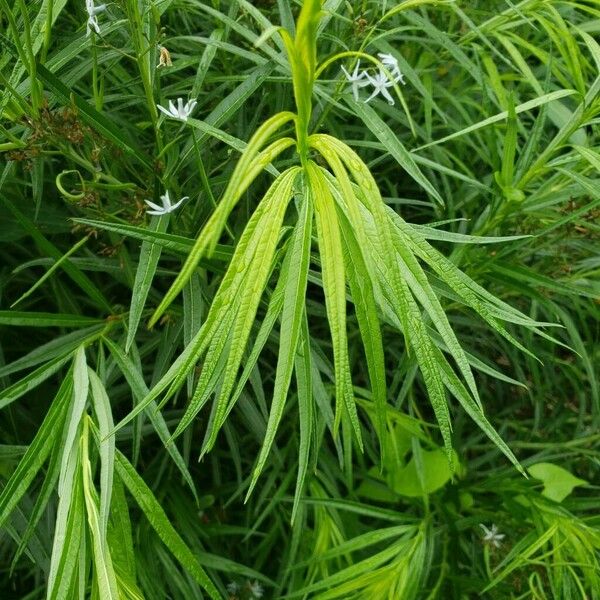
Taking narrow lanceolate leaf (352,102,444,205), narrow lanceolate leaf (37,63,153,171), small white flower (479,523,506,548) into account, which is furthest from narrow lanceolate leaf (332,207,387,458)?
small white flower (479,523,506,548)

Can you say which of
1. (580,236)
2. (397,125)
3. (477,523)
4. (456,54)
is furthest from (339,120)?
(477,523)

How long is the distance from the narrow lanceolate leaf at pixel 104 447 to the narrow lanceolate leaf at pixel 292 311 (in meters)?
0.17

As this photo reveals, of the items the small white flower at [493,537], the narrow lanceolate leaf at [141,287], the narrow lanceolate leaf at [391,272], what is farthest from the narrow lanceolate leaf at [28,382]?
the small white flower at [493,537]

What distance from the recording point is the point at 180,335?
0.89m

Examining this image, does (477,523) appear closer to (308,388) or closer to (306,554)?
(306,554)

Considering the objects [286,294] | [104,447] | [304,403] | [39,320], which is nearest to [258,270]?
[286,294]

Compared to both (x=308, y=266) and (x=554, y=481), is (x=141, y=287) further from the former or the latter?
(x=554, y=481)

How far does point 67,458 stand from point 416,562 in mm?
480

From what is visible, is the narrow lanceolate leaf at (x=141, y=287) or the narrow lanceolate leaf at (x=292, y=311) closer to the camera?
the narrow lanceolate leaf at (x=292, y=311)

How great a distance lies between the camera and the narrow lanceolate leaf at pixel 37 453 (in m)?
0.67

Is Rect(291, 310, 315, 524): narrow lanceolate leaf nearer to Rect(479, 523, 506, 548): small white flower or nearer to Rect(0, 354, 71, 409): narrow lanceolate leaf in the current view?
Rect(0, 354, 71, 409): narrow lanceolate leaf

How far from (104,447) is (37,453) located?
0.25 feet

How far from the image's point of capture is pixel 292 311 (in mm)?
495

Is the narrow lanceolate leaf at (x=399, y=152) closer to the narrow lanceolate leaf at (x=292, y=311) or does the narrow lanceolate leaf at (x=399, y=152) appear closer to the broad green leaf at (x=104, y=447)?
the narrow lanceolate leaf at (x=292, y=311)
